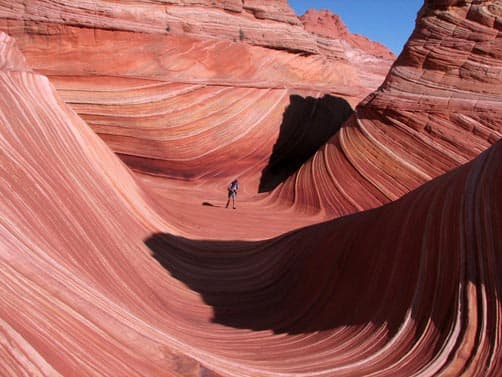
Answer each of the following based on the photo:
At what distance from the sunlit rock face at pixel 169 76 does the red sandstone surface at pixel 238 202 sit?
4cm

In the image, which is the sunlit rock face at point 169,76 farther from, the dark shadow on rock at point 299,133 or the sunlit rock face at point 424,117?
the sunlit rock face at point 424,117

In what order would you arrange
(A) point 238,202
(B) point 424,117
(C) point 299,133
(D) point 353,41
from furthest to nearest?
(D) point 353,41, (C) point 299,133, (A) point 238,202, (B) point 424,117

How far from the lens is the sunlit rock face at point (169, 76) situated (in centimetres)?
1061

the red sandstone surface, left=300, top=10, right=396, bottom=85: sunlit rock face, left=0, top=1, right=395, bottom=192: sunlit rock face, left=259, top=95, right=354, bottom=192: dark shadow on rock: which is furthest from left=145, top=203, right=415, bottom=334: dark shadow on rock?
left=300, top=10, right=396, bottom=85: sunlit rock face

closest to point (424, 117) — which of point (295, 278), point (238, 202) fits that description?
point (238, 202)

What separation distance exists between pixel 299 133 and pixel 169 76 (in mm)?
3434

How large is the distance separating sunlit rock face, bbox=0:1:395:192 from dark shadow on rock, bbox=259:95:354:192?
150 millimetres

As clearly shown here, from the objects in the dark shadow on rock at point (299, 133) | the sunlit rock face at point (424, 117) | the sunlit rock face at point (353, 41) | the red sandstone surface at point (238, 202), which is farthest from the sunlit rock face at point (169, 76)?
the sunlit rock face at point (353, 41)

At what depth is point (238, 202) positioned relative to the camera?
10086mm

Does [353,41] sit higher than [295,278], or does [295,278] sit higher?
[353,41]

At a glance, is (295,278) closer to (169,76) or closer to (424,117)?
(424,117)

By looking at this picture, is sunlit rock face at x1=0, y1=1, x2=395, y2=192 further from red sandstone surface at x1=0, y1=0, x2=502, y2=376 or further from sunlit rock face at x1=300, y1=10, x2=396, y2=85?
sunlit rock face at x1=300, y1=10, x2=396, y2=85

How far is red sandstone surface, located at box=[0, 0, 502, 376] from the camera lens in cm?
312

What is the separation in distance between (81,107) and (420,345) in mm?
8591
